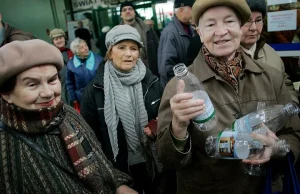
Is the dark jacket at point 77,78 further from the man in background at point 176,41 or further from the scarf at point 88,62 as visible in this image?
the man in background at point 176,41

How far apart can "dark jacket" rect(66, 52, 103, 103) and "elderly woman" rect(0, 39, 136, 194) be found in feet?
8.85

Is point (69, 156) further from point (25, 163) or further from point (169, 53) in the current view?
point (169, 53)

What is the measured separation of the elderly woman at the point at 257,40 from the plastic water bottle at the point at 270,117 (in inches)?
22.5

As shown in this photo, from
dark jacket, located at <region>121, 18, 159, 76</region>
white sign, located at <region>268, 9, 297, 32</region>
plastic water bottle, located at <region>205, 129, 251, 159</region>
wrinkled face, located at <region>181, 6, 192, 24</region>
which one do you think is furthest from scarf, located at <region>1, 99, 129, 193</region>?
white sign, located at <region>268, 9, 297, 32</region>

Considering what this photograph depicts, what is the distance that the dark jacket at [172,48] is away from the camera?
3.57 m

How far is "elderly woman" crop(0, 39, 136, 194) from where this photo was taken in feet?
4.24

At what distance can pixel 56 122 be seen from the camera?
4.73 feet

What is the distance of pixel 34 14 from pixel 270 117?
989 centimetres

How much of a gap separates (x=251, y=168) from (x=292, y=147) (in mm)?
259

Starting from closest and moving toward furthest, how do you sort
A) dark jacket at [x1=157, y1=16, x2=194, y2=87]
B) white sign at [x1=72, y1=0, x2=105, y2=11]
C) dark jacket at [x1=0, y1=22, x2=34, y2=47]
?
dark jacket at [x1=0, y1=22, x2=34, y2=47]
dark jacket at [x1=157, y1=16, x2=194, y2=87]
white sign at [x1=72, y1=0, x2=105, y2=11]

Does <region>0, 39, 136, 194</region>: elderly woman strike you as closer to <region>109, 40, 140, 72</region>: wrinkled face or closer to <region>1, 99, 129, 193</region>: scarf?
<region>1, 99, 129, 193</region>: scarf

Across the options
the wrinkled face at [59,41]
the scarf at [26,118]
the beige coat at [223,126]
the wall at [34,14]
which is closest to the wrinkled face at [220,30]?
the beige coat at [223,126]

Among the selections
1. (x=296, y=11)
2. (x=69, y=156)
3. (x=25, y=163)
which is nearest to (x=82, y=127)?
(x=69, y=156)

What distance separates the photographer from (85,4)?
911 cm
